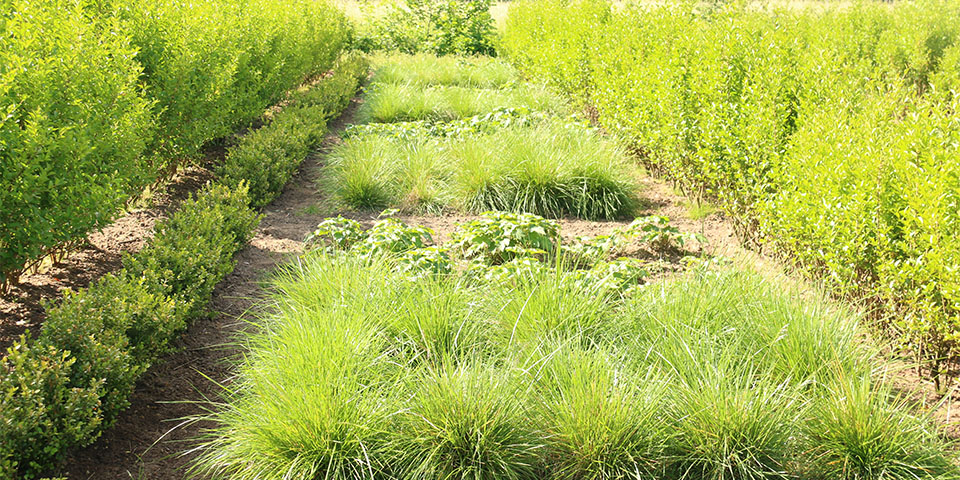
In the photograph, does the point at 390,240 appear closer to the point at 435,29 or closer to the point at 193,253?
the point at 193,253

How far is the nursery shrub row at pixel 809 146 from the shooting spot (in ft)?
11.3

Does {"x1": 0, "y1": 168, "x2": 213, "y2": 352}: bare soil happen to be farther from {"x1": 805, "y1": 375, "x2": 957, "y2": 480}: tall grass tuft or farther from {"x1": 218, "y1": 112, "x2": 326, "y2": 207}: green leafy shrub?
{"x1": 805, "y1": 375, "x2": 957, "y2": 480}: tall grass tuft

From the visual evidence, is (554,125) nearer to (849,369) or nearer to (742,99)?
(742,99)

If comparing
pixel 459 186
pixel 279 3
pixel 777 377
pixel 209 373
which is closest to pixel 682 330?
pixel 777 377

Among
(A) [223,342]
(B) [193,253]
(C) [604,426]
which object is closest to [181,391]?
(A) [223,342]

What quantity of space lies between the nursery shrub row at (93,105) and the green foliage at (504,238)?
216cm

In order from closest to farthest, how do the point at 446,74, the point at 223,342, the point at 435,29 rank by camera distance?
the point at 223,342, the point at 446,74, the point at 435,29

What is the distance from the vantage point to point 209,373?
153 inches

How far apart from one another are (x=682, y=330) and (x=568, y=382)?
0.67m

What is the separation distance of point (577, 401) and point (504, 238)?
2.23m

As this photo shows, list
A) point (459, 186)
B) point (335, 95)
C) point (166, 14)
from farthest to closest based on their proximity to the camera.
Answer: point (335, 95) < point (459, 186) < point (166, 14)

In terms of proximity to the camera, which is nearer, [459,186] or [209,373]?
[209,373]

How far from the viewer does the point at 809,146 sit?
4.26 m

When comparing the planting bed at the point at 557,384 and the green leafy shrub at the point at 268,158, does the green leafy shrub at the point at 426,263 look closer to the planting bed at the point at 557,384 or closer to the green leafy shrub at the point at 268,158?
the planting bed at the point at 557,384
